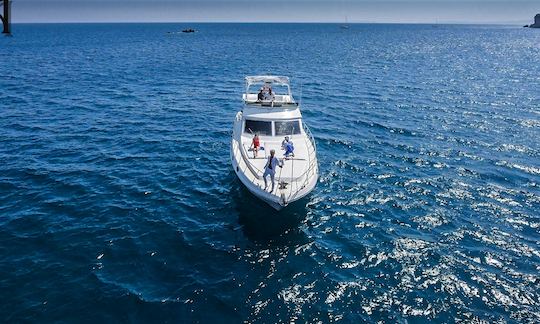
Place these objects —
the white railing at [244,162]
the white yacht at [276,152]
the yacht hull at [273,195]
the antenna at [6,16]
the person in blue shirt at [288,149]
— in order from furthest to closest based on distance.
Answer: the person in blue shirt at [288,149] < the white railing at [244,162] < the white yacht at [276,152] < the yacht hull at [273,195] < the antenna at [6,16]

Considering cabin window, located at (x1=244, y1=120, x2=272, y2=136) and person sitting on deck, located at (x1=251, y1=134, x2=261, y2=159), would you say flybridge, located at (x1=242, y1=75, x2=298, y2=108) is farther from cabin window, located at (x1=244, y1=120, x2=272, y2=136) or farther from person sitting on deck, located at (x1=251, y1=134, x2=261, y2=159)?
person sitting on deck, located at (x1=251, y1=134, x2=261, y2=159)

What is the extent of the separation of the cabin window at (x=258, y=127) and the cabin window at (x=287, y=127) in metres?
0.61

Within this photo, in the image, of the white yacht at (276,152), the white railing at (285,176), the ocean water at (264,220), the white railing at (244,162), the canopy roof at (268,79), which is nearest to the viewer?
the ocean water at (264,220)

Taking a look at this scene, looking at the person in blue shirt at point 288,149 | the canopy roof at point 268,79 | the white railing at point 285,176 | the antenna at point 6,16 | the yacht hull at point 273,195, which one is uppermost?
the antenna at point 6,16

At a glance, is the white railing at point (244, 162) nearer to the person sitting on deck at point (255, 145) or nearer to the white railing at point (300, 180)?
the person sitting on deck at point (255, 145)

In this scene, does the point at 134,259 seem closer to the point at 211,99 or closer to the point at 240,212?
the point at 240,212

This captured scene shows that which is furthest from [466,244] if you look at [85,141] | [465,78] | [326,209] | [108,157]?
[465,78]

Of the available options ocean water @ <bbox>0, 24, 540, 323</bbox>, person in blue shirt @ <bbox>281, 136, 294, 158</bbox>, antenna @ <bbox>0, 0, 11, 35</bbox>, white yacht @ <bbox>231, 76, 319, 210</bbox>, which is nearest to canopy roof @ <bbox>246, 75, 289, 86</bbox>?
white yacht @ <bbox>231, 76, 319, 210</bbox>

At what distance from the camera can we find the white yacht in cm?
1819

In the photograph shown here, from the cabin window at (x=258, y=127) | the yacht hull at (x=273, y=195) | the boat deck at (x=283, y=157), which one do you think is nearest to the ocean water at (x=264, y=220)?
Answer: the yacht hull at (x=273, y=195)

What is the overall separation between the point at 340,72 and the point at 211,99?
95.3 feet

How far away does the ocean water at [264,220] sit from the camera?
547 inches

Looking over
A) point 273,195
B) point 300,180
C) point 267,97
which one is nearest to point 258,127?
point 267,97

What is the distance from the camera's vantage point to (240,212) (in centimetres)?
2011
